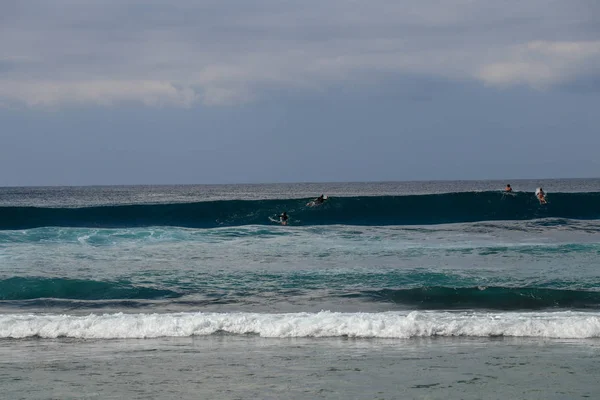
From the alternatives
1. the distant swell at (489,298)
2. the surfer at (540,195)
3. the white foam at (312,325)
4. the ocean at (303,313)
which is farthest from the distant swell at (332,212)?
the white foam at (312,325)

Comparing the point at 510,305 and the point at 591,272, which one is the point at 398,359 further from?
the point at 591,272

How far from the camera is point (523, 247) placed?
2102cm

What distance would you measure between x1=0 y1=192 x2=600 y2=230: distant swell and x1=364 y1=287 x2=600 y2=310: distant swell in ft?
59.3

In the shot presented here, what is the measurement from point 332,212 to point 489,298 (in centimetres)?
→ 2130

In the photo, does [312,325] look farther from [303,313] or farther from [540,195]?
[540,195]

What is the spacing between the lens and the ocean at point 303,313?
780 cm

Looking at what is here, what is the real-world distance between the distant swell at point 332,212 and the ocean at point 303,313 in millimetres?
6702

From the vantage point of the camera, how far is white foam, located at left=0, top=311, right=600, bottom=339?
34.5 ft

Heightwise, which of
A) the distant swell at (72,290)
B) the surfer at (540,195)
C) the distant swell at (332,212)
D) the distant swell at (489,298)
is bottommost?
the distant swell at (72,290)

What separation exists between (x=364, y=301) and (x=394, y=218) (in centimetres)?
2142


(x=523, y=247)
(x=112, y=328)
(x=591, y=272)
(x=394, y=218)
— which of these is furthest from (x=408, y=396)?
(x=394, y=218)

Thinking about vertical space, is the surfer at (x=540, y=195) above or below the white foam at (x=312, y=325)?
above

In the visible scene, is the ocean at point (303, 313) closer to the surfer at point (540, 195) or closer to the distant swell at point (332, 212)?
the surfer at point (540, 195)

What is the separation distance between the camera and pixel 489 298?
14094 millimetres
